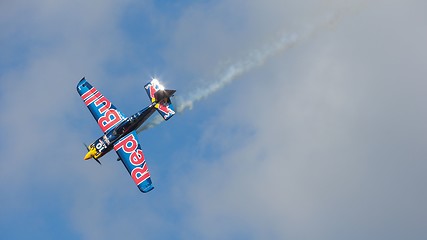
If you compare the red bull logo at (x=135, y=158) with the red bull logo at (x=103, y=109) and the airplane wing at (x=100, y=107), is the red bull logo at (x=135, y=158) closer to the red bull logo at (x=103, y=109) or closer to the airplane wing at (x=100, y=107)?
the airplane wing at (x=100, y=107)

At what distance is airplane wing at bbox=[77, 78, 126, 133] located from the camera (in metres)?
108

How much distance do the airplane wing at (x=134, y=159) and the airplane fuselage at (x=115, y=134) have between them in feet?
2.60

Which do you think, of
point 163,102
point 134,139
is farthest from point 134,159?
point 163,102

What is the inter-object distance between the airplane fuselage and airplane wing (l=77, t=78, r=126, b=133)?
2366 millimetres

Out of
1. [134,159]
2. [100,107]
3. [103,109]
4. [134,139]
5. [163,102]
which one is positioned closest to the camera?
[163,102]

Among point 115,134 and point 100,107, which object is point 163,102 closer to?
point 115,134

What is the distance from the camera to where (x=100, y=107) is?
109312 mm

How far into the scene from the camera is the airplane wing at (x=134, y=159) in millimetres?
103625

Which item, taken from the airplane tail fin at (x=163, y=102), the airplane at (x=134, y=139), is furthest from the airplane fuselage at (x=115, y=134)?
the airplane tail fin at (x=163, y=102)

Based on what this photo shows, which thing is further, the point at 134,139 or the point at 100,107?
the point at 100,107

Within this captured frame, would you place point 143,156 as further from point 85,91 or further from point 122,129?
point 85,91

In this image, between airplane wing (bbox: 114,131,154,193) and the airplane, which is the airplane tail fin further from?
airplane wing (bbox: 114,131,154,193)

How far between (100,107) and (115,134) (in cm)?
571

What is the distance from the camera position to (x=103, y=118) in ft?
356
